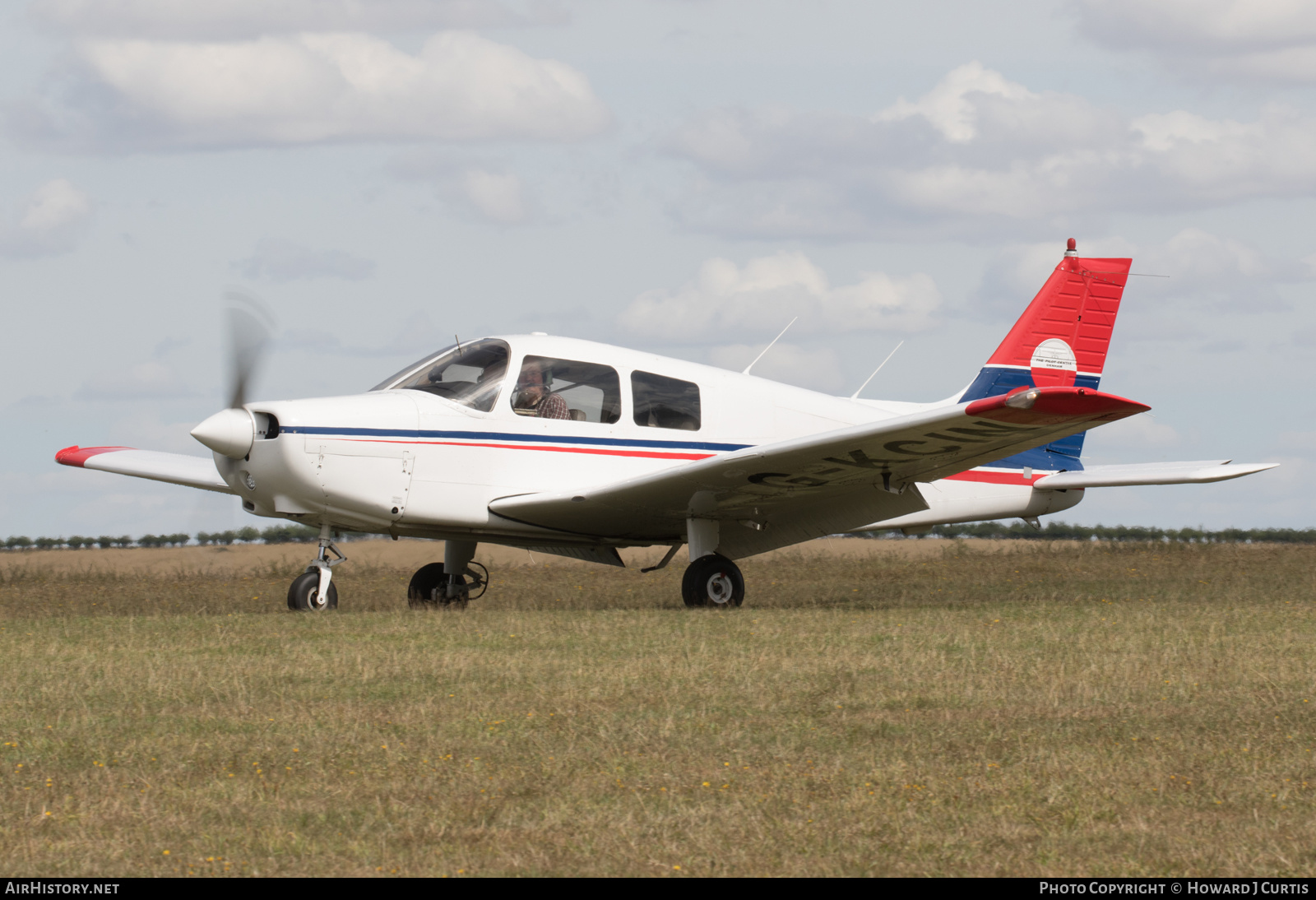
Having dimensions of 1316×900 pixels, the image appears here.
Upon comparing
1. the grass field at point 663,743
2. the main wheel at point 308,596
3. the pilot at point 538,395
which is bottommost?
the grass field at point 663,743

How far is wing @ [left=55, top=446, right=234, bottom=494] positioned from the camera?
13938 mm

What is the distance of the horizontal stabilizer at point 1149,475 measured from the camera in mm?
13312

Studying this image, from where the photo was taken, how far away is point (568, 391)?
12031 millimetres

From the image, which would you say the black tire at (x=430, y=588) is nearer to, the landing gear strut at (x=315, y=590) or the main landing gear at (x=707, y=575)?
the landing gear strut at (x=315, y=590)

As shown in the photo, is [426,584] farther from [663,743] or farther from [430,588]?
[663,743]

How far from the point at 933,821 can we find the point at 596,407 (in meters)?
7.95

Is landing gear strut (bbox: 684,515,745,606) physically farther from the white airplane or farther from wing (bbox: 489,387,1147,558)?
wing (bbox: 489,387,1147,558)

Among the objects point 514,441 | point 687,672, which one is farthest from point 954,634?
point 514,441

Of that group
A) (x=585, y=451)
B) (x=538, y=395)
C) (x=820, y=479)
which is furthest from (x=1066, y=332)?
(x=538, y=395)

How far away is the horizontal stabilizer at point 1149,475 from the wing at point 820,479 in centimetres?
244

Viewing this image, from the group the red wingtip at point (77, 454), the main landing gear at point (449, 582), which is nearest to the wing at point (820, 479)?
the main landing gear at point (449, 582)

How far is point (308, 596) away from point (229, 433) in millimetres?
1592

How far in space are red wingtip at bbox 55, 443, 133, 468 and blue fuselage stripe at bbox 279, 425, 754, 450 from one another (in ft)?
17.0

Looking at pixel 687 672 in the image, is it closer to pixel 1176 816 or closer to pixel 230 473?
pixel 1176 816
